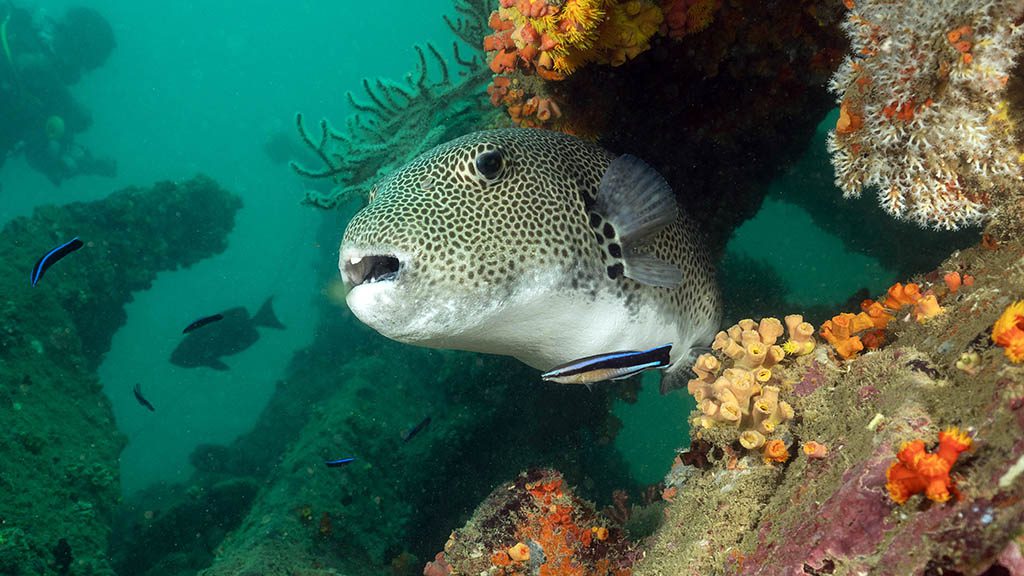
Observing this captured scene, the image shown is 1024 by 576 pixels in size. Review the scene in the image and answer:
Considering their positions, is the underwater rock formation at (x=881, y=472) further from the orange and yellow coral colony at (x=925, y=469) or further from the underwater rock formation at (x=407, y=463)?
the underwater rock formation at (x=407, y=463)

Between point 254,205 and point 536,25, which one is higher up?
point 536,25

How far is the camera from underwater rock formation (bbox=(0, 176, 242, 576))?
5559 millimetres

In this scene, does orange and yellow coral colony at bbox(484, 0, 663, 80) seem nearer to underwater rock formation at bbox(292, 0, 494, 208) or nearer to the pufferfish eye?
the pufferfish eye

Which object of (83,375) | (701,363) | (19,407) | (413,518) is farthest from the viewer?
(83,375)

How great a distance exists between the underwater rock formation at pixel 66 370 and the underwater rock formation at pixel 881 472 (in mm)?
5957

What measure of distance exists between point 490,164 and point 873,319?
1.94 m

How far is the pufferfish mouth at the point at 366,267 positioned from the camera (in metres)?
2.55

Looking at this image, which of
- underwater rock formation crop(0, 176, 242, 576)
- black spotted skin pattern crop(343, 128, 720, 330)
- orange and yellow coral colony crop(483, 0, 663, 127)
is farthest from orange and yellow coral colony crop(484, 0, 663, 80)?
underwater rock formation crop(0, 176, 242, 576)

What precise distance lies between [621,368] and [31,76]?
3087cm

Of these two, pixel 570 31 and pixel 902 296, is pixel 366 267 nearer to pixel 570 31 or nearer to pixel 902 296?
pixel 570 31

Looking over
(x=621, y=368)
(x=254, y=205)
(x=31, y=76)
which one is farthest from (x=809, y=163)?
(x=254, y=205)

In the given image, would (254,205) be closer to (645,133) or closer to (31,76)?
(31,76)

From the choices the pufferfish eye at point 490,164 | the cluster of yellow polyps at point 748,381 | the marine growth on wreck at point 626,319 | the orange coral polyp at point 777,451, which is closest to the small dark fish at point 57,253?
the marine growth on wreck at point 626,319

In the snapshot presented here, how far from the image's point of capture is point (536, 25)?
3127 millimetres
